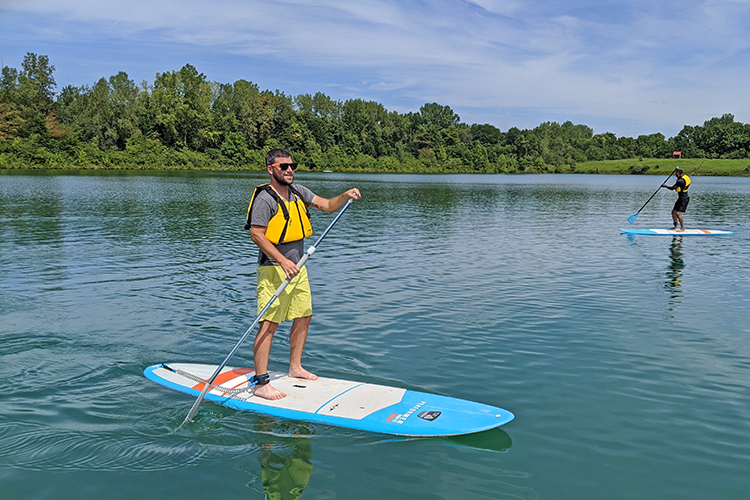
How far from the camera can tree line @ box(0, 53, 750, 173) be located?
96100 mm

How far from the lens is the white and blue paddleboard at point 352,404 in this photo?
19.2ft

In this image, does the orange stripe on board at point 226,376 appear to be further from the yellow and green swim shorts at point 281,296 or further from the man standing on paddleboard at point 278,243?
the yellow and green swim shorts at point 281,296

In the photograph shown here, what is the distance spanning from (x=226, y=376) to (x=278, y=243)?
193 cm

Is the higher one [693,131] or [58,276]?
[693,131]

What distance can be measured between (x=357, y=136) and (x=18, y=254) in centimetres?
11912

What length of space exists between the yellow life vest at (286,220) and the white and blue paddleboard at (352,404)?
181 cm

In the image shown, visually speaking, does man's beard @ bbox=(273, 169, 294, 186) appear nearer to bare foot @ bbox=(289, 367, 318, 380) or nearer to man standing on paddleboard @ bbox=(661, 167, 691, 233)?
bare foot @ bbox=(289, 367, 318, 380)

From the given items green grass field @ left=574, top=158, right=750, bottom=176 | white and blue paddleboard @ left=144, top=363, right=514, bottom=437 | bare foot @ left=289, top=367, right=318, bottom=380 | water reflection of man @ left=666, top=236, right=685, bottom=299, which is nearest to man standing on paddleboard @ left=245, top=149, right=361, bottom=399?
white and blue paddleboard @ left=144, top=363, right=514, bottom=437

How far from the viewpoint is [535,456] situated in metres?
5.54

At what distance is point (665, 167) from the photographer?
143 metres

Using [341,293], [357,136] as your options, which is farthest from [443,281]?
[357,136]

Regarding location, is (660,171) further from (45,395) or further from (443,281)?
(45,395)

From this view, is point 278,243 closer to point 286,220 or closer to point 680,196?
point 286,220

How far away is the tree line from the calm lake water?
290 feet
